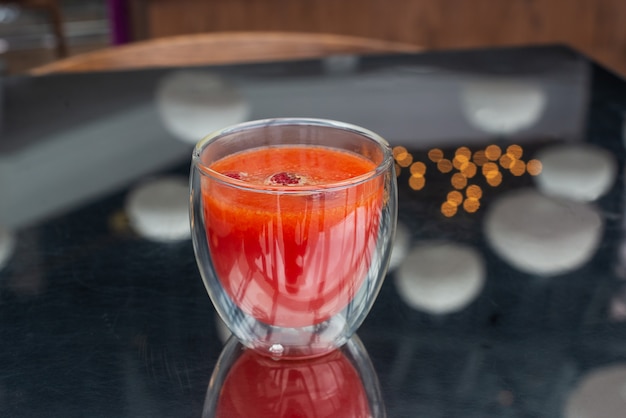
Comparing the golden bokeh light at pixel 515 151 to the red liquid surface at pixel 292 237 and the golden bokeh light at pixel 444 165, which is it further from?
the red liquid surface at pixel 292 237

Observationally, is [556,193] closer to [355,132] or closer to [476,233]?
[476,233]

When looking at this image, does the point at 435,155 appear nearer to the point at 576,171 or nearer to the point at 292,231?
the point at 576,171

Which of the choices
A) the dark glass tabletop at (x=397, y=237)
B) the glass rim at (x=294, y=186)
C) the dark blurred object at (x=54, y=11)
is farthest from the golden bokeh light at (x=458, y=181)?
the dark blurred object at (x=54, y=11)

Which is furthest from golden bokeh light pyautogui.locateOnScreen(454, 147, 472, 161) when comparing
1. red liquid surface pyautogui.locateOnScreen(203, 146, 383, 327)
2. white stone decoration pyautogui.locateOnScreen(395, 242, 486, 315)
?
red liquid surface pyautogui.locateOnScreen(203, 146, 383, 327)

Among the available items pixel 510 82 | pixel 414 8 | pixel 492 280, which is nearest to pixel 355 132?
pixel 492 280

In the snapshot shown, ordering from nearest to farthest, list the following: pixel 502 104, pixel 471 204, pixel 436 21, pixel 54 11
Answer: pixel 471 204, pixel 502 104, pixel 436 21, pixel 54 11

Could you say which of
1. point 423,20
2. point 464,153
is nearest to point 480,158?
point 464,153
